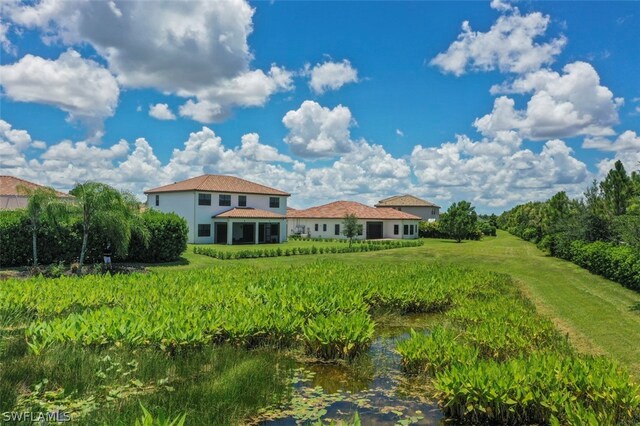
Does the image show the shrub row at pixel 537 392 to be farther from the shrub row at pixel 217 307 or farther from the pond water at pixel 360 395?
the shrub row at pixel 217 307

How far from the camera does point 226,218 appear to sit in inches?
1572

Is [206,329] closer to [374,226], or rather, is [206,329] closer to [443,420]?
[443,420]

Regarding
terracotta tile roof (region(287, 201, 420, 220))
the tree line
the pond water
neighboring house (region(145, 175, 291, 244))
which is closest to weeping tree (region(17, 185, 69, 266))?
the tree line

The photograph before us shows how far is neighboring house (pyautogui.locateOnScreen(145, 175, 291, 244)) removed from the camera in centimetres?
3997

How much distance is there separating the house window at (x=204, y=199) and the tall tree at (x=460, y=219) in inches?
1037

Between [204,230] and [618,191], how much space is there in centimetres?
3092

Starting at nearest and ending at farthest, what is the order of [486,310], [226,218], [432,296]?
[486,310] < [432,296] < [226,218]

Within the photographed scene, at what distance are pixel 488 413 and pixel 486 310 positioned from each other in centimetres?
571

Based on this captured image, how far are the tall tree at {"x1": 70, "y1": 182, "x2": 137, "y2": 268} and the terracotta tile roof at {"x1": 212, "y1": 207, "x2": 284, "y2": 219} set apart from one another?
19313mm

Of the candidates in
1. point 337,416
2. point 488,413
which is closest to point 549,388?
point 488,413

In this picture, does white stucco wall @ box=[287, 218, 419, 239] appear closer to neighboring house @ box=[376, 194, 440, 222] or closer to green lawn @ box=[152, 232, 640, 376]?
neighboring house @ box=[376, 194, 440, 222]
